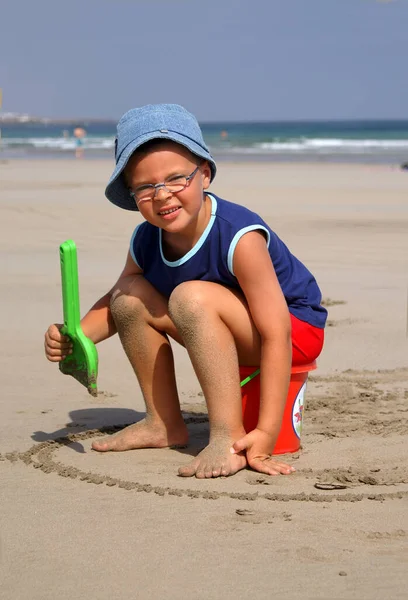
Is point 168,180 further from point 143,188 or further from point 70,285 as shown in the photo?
point 70,285

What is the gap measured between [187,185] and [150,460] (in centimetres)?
87

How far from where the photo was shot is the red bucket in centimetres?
298

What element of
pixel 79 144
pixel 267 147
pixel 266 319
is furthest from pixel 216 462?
pixel 79 144

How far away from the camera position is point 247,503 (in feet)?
8.23

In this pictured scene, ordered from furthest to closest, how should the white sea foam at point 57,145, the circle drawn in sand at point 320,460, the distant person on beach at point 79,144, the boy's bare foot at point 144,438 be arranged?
the white sea foam at point 57,145
the distant person on beach at point 79,144
the boy's bare foot at point 144,438
the circle drawn in sand at point 320,460

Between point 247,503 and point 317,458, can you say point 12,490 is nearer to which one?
point 247,503

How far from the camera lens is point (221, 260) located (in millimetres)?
2828

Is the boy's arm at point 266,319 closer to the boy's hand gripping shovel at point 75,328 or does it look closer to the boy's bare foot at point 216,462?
the boy's bare foot at point 216,462

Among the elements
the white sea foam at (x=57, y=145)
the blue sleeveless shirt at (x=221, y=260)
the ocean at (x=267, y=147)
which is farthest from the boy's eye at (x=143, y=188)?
the white sea foam at (x=57, y=145)

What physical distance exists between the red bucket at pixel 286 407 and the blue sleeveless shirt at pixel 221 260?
8.0 inches

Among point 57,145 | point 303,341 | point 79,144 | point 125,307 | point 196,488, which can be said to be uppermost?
point 79,144

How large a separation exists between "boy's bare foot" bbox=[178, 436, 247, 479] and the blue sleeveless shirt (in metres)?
0.48

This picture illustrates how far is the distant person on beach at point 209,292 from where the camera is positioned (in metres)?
2.76

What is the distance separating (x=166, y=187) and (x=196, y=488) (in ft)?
2.89
